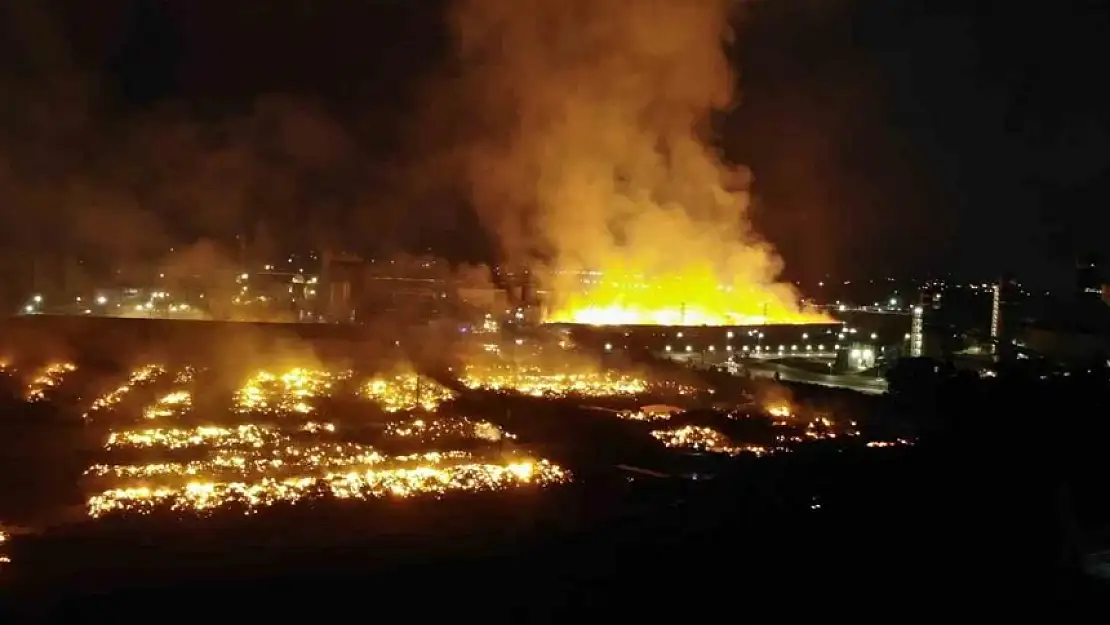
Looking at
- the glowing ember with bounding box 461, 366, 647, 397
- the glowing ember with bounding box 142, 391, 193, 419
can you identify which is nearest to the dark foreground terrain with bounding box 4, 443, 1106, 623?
the glowing ember with bounding box 142, 391, 193, 419

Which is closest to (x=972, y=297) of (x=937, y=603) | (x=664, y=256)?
(x=664, y=256)

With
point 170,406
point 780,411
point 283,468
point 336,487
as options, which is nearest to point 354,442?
point 283,468

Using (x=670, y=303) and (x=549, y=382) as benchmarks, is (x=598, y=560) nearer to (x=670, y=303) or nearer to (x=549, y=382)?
(x=549, y=382)

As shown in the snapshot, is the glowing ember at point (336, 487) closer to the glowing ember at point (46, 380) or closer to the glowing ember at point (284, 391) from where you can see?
the glowing ember at point (284, 391)

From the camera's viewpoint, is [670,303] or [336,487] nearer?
[336,487]

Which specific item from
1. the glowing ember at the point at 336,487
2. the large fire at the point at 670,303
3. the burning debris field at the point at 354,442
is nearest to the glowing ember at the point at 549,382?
the burning debris field at the point at 354,442

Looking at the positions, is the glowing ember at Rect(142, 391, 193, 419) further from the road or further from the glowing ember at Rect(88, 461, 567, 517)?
the road

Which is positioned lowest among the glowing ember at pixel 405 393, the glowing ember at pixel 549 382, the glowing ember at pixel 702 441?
the glowing ember at pixel 702 441

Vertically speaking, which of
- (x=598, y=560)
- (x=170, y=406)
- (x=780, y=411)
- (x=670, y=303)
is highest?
(x=670, y=303)

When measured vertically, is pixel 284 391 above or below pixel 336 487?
above

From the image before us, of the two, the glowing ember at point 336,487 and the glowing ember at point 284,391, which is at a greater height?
the glowing ember at point 284,391

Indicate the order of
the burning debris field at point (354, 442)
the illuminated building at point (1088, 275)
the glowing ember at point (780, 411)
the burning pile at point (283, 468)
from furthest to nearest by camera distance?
1. the illuminated building at point (1088, 275)
2. the glowing ember at point (780, 411)
3. the burning pile at point (283, 468)
4. the burning debris field at point (354, 442)

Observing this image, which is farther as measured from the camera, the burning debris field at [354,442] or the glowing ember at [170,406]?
the glowing ember at [170,406]

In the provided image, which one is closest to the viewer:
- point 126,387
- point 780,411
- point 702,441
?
point 702,441
